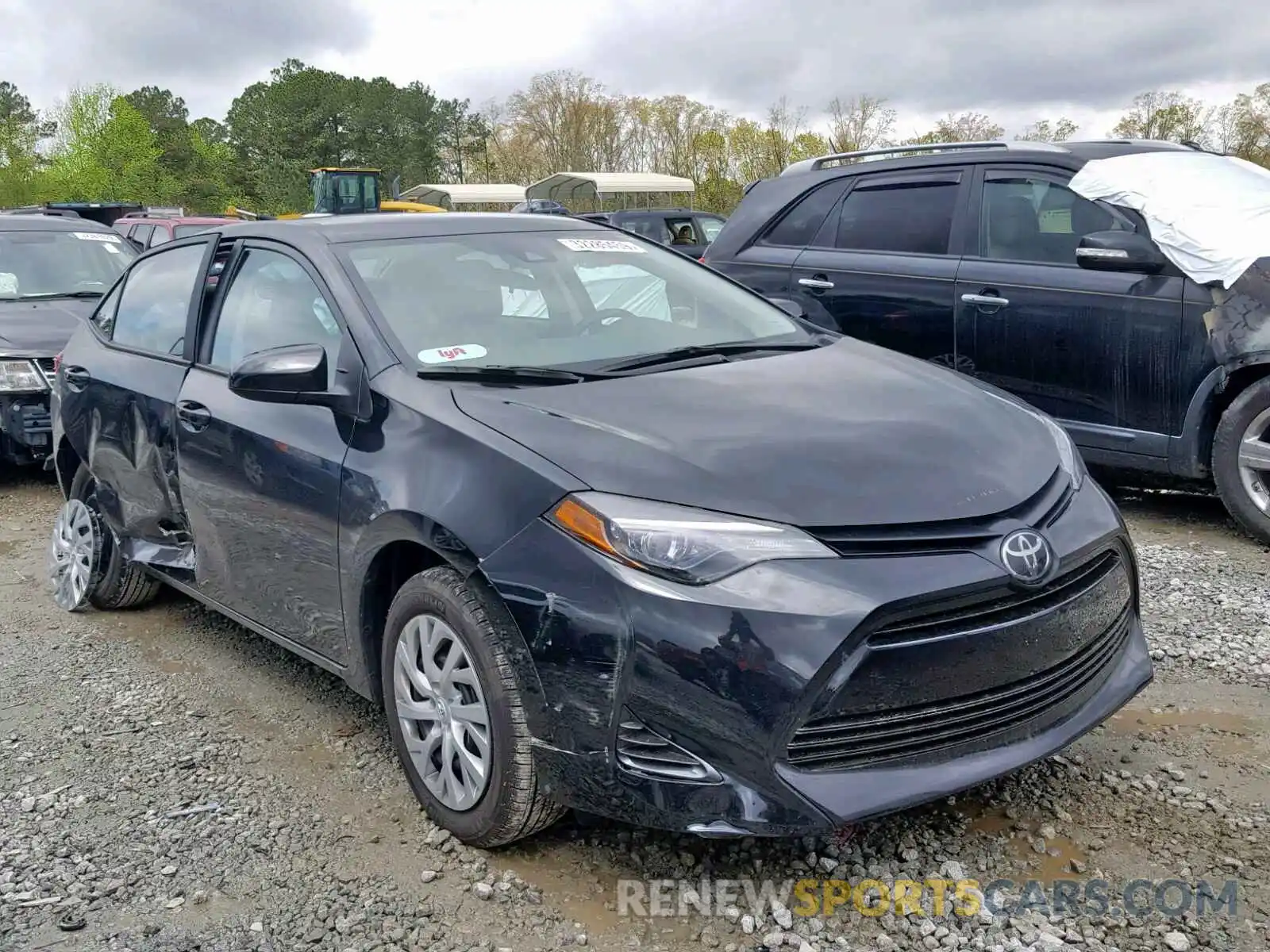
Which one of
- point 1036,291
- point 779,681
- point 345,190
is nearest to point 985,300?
point 1036,291

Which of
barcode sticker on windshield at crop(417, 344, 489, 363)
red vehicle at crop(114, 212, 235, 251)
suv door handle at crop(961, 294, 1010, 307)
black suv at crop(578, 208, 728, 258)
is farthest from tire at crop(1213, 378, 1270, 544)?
red vehicle at crop(114, 212, 235, 251)

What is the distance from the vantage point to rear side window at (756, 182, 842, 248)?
6543mm

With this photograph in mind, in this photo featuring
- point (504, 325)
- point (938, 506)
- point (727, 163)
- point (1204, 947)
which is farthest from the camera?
point (727, 163)

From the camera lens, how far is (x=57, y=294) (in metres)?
8.35

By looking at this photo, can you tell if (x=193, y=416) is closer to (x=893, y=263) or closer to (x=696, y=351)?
(x=696, y=351)

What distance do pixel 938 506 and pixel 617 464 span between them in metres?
0.72

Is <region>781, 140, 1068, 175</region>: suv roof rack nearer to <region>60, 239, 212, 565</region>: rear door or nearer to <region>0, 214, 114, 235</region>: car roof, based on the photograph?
<region>60, 239, 212, 565</region>: rear door

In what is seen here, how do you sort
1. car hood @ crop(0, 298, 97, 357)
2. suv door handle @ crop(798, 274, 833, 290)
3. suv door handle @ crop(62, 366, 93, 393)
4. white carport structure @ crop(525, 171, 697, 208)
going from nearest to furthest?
1. suv door handle @ crop(62, 366, 93, 393)
2. suv door handle @ crop(798, 274, 833, 290)
3. car hood @ crop(0, 298, 97, 357)
4. white carport structure @ crop(525, 171, 697, 208)

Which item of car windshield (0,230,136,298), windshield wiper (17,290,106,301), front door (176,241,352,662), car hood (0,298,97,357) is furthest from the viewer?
car windshield (0,230,136,298)

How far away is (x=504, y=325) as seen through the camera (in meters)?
3.44

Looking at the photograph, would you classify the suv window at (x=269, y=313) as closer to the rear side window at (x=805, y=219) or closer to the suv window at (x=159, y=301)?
the suv window at (x=159, y=301)

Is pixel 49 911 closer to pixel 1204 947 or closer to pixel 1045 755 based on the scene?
pixel 1045 755

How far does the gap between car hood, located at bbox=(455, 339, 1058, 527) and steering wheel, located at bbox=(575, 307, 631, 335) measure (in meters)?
0.43

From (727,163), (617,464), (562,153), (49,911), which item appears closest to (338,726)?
(49,911)
